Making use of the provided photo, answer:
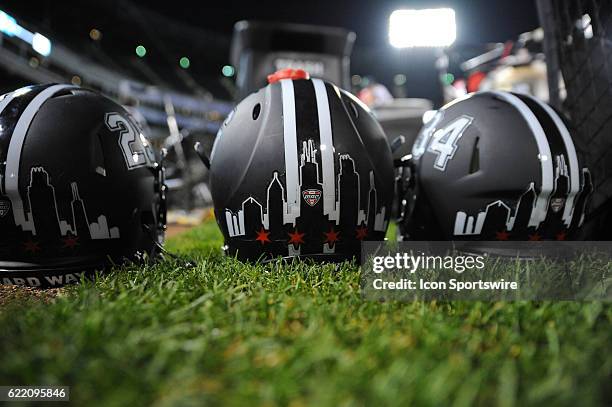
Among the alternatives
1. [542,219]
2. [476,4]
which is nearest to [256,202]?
[542,219]

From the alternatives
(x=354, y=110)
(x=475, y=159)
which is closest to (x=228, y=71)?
(x=354, y=110)

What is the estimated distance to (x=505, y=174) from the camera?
4.82 ft

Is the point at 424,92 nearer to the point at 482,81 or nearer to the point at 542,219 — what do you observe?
the point at 482,81

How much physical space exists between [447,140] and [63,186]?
127 cm

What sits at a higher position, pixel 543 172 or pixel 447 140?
pixel 447 140

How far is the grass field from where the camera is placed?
608mm

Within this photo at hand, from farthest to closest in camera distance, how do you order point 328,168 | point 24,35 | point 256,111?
point 24,35 < point 256,111 < point 328,168

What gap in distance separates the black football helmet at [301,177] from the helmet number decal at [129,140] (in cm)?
27

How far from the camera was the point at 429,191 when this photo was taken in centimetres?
164

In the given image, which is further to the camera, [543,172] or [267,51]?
[267,51]

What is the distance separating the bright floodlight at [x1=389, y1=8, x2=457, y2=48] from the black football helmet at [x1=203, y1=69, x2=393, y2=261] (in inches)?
228

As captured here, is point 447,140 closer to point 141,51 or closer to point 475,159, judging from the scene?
point 475,159

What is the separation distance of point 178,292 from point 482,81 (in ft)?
27.1

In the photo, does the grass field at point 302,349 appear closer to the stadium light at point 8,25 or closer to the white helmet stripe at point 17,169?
the white helmet stripe at point 17,169
